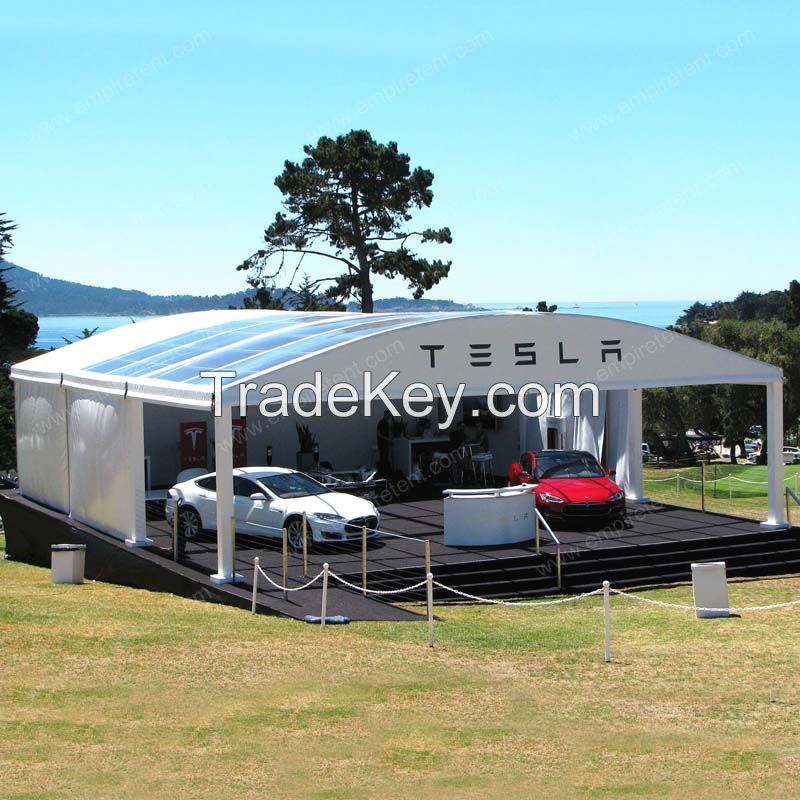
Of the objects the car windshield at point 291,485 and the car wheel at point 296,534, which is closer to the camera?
the car wheel at point 296,534

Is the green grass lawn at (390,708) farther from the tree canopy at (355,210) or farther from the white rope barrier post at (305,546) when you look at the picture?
the tree canopy at (355,210)

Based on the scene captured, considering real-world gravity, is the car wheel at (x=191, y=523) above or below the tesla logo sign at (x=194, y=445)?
below

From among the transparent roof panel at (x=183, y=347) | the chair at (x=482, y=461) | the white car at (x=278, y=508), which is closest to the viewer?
the white car at (x=278, y=508)

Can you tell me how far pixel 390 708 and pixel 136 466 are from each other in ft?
34.0

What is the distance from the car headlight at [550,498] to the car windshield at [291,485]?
381 cm

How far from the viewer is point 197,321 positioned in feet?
81.8

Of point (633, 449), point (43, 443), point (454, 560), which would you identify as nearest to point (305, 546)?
point (454, 560)

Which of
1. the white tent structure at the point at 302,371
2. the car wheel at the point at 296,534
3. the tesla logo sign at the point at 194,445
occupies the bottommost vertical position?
the car wheel at the point at 296,534

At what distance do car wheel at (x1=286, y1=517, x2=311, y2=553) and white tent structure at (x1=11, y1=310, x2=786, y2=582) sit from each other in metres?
1.86

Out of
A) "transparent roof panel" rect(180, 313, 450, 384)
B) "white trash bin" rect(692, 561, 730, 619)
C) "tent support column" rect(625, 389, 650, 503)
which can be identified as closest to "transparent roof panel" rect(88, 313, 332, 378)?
"transparent roof panel" rect(180, 313, 450, 384)

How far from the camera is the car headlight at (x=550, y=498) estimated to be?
2022cm

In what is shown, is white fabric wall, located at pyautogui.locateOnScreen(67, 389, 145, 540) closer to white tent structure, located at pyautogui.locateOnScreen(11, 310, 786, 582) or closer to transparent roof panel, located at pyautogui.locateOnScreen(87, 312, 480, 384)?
white tent structure, located at pyautogui.locateOnScreen(11, 310, 786, 582)

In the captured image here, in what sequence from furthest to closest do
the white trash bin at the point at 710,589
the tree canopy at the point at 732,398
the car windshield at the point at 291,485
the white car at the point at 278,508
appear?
the tree canopy at the point at 732,398 → the car windshield at the point at 291,485 → the white car at the point at 278,508 → the white trash bin at the point at 710,589

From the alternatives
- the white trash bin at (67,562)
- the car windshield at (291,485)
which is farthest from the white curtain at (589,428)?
the white trash bin at (67,562)
